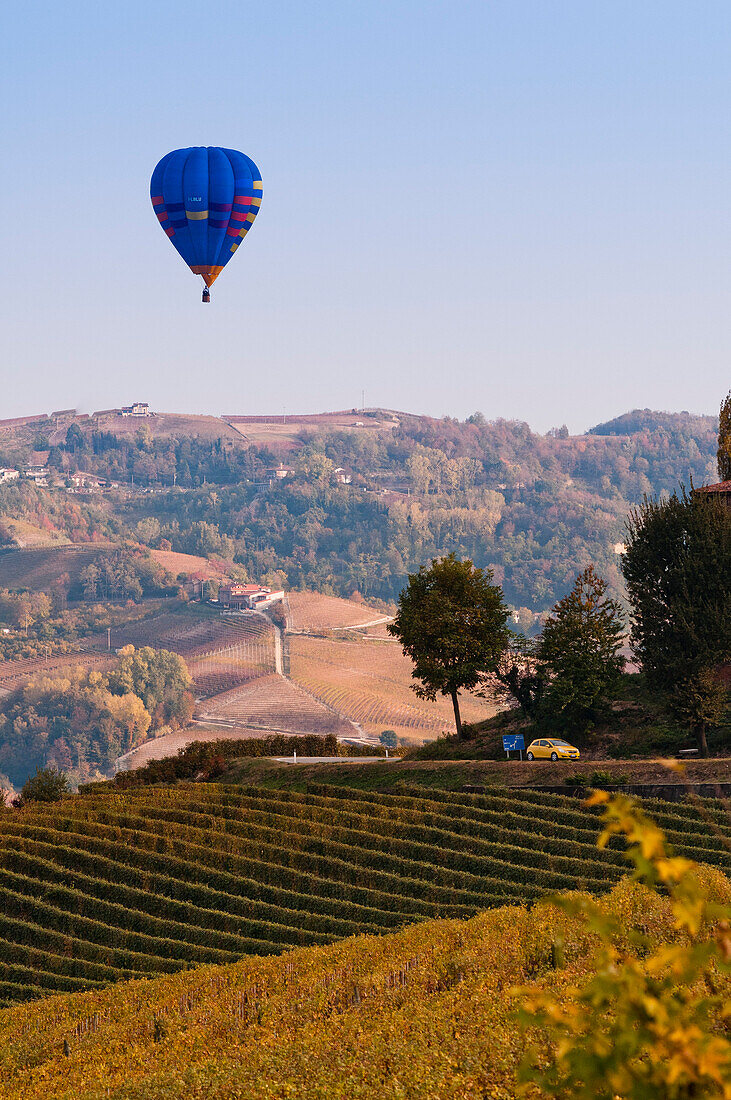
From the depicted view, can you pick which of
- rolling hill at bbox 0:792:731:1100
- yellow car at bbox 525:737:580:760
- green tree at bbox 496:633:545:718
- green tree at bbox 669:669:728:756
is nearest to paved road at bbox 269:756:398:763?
green tree at bbox 496:633:545:718

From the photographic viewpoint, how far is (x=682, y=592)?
4772cm

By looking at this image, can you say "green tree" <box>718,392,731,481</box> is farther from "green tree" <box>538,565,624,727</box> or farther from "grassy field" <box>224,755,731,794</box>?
"grassy field" <box>224,755,731,794</box>

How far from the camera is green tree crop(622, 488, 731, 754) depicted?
1823 inches

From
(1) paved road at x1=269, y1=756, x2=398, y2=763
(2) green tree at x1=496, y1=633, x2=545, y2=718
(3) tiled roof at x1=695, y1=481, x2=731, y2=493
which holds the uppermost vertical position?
(3) tiled roof at x1=695, y1=481, x2=731, y2=493

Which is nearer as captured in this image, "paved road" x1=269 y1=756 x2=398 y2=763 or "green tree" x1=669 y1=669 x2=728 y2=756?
"green tree" x1=669 y1=669 x2=728 y2=756

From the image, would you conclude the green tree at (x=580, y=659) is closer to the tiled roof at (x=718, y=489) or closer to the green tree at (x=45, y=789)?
the tiled roof at (x=718, y=489)

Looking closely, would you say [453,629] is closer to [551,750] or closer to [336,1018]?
[551,750]

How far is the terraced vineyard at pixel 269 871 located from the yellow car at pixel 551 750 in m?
5.18

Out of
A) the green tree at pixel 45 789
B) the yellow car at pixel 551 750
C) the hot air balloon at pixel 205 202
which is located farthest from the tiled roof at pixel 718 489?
the green tree at pixel 45 789

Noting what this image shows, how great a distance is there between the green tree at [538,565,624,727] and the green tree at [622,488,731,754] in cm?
157

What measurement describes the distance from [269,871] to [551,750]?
14.6 meters

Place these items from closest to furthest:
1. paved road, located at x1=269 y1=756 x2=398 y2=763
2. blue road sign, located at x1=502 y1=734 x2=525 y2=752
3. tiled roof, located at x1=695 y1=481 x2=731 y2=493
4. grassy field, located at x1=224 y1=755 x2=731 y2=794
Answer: grassy field, located at x1=224 y1=755 x2=731 y2=794
blue road sign, located at x1=502 y1=734 x2=525 y2=752
paved road, located at x1=269 y1=756 x2=398 y2=763
tiled roof, located at x1=695 y1=481 x2=731 y2=493

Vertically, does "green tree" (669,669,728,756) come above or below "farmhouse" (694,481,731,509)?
below

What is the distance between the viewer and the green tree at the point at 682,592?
46.3 meters
